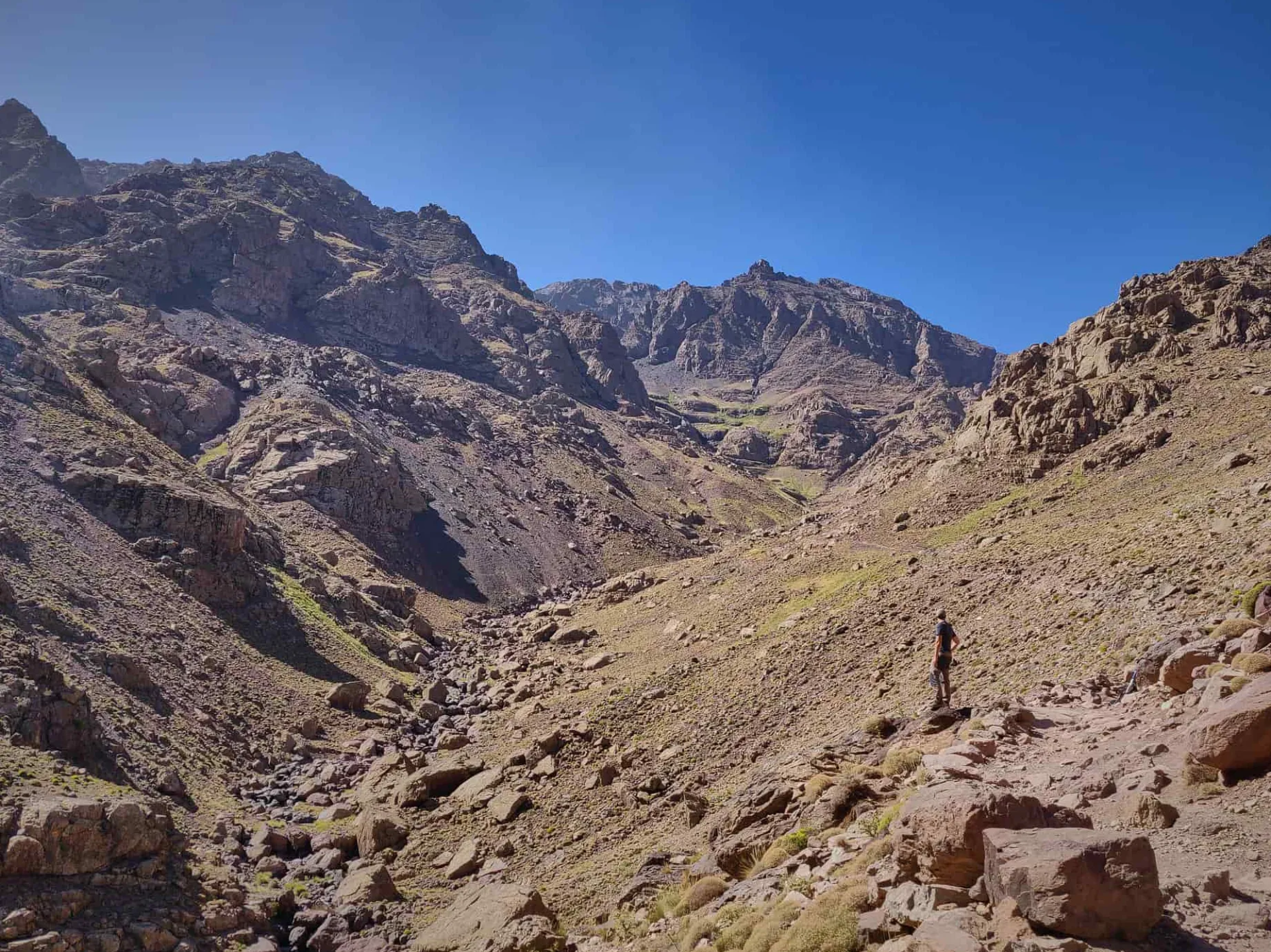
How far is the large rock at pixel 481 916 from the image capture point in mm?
17453

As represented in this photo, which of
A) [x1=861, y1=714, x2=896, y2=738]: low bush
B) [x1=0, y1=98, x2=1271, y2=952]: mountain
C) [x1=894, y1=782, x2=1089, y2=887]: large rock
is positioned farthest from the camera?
[x1=861, y1=714, x2=896, y2=738]: low bush

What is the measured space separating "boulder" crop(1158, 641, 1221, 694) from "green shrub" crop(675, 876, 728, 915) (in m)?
9.50

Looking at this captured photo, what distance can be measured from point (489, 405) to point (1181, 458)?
462ft

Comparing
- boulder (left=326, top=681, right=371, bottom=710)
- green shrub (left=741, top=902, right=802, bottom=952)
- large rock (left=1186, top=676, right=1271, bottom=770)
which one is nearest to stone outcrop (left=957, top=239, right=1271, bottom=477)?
large rock (left=1186, top=676, right=1271, bottom=770)

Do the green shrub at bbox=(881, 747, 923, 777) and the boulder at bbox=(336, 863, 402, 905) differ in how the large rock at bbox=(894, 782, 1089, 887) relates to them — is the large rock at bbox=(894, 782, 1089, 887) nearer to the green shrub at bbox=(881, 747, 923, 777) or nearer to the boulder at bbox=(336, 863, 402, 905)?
the green shrub at bbox=(881, 747, 923, 777)

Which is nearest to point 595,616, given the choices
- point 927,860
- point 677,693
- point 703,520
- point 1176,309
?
point 677,693

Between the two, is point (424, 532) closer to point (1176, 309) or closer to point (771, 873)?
point (1176, 309)

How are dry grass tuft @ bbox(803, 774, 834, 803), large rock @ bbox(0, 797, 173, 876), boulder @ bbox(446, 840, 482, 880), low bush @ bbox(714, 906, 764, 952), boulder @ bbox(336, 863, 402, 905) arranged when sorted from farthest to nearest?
boulder @ bbox(446, 840, 482, 880) → boulder @ bbox(336, 863, 402, 905) → large rock @ bbox(0, 797, 173, 876) → dry grass tuft @ bbox(803, 774, 834, 803) → low bush @ bbox(714, 906, 764, 952)

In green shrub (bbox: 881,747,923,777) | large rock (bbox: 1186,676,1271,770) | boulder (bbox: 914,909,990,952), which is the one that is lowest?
green shrub (bbox: 881,747,923,777)

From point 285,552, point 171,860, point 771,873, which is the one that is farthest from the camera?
point 285,552

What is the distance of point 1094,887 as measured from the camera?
7.81m

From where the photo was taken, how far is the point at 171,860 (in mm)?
22953

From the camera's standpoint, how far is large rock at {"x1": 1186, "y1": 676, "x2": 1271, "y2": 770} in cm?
1041

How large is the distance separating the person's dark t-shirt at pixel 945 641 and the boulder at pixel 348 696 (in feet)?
116
